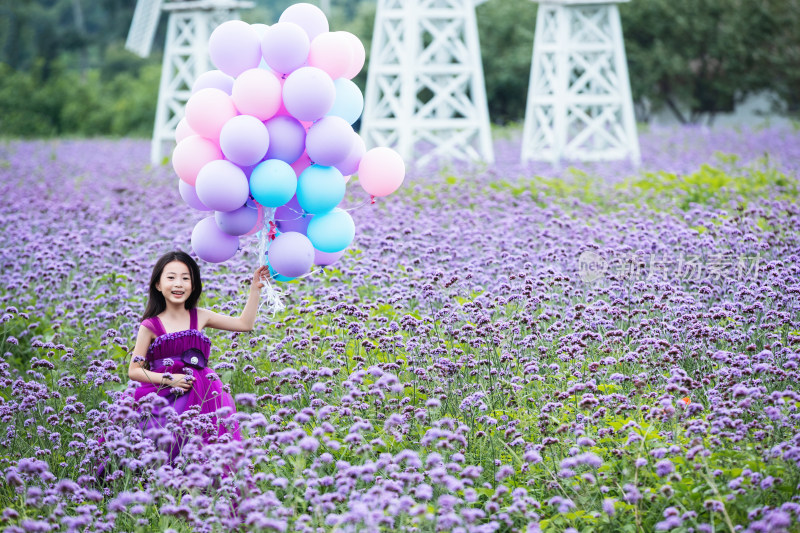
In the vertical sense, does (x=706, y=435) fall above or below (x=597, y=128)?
below

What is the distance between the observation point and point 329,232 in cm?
470

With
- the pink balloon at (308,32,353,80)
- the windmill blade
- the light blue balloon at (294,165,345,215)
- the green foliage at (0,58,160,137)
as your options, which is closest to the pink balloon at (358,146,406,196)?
the light blue balloon at (294,165,345,215)

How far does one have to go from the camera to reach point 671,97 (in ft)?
98.5

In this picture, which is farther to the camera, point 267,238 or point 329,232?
point 267,238

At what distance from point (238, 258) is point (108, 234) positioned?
1496mm

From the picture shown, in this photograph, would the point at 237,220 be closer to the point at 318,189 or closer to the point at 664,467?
the point at 318,189

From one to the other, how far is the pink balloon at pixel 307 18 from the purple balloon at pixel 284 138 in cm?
58

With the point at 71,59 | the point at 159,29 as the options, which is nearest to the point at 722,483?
the point at 159,29

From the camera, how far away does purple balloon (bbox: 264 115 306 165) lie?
4594 mm

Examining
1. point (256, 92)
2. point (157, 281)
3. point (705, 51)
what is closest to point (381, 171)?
point (256, 92)

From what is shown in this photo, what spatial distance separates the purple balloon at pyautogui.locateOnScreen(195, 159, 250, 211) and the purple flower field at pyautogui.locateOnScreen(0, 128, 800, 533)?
709 mm

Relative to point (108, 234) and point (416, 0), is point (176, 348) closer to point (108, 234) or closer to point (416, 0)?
point (108, 234)

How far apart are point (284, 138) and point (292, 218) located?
1.64ft

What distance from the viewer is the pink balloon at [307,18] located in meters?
4.84
